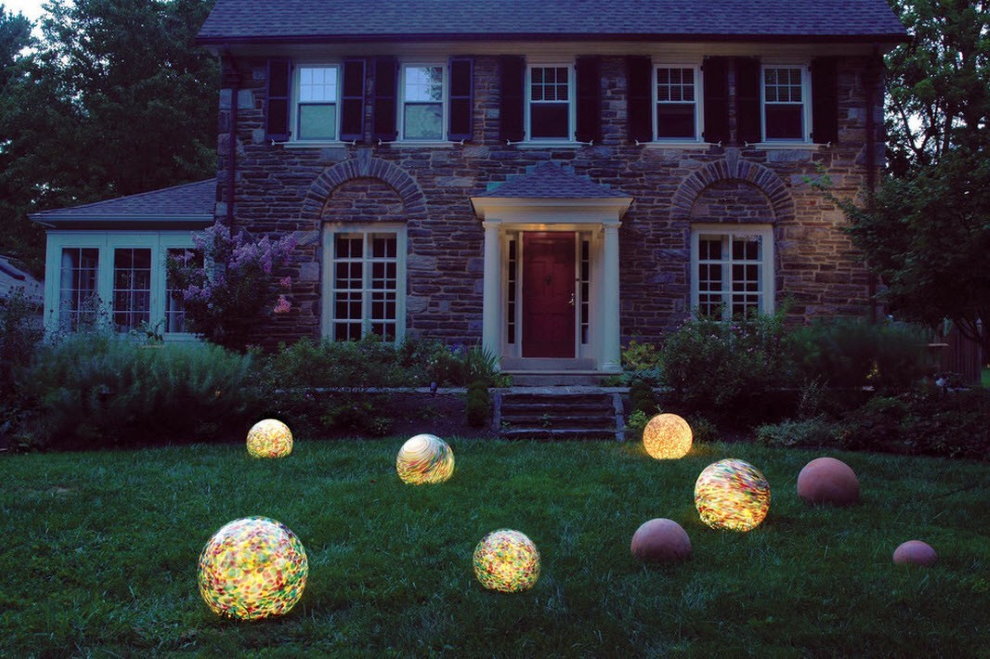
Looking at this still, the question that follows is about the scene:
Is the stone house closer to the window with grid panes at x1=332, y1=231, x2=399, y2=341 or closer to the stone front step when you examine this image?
the window with grid panes at x1=332, y1=231, x2=399, y2=341

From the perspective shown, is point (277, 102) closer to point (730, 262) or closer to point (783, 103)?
point (730, 262)

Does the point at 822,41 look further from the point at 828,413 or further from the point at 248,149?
the point at 248,149

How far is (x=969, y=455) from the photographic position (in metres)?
7.17

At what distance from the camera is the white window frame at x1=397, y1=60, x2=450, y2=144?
41.9 feet

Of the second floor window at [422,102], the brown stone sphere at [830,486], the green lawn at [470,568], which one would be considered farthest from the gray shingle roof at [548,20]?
the brown stone sphere at [830,486]

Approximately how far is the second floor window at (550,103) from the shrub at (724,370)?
208 inches

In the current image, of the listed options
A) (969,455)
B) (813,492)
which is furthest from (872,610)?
(969,455)

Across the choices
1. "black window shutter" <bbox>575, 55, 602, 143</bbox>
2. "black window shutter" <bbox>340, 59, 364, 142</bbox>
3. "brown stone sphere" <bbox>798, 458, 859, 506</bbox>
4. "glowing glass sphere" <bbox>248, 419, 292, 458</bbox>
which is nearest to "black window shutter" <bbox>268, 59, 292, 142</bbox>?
"black window shutter" <bbox>340, 59, 364, 142</bbox>

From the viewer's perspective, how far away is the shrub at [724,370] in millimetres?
8344

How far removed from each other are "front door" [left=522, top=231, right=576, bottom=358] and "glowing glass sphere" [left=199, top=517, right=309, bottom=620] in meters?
9.81

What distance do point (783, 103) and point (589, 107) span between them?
11.1 ft

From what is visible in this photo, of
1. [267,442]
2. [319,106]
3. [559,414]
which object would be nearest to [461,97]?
[319,106]

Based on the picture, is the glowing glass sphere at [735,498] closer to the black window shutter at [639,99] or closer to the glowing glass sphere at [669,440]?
the glowing glass sphere at [669,440]

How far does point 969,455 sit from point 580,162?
297 inches
